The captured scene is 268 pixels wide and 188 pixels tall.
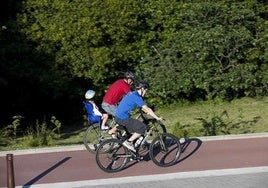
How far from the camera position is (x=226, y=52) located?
880 inches

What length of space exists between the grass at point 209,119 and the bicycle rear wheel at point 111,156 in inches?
140

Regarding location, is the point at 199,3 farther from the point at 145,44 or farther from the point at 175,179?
the point at 175,179

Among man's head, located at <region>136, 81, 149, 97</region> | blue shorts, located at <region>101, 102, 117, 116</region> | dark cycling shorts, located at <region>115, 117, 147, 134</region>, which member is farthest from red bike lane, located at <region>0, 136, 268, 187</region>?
man's head, located at <region>136, 81, 149, 97</region>

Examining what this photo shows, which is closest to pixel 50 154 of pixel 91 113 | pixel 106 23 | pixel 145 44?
pixel 91 113

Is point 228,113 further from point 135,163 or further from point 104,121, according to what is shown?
point 135,163

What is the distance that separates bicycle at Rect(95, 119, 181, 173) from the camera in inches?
443

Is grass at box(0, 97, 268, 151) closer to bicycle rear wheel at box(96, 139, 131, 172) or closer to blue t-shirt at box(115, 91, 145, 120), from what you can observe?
bicycle rear wheel at box(96, 139, 131, 172)

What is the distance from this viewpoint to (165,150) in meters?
11.7

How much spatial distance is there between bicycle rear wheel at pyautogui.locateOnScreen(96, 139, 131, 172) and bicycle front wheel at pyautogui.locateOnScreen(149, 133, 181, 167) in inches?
A: 20.2

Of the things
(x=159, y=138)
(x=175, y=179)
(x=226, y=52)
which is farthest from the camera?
(x=226, y=52)

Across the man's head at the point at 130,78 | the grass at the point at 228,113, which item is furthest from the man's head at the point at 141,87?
the grass at the point at 228,113

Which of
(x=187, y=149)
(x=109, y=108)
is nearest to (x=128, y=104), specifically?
(x=109, y=108)

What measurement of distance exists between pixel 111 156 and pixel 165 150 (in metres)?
1.02

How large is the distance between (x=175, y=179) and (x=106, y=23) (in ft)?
37.0
